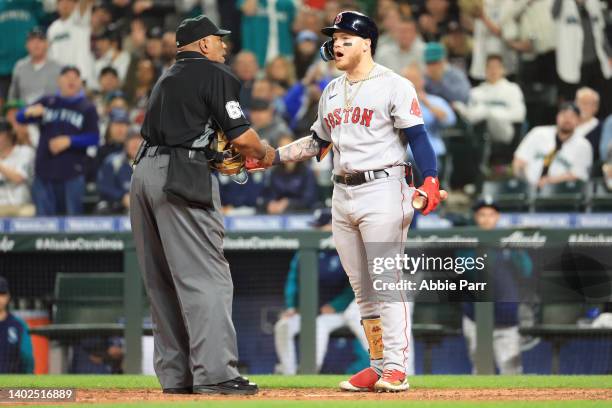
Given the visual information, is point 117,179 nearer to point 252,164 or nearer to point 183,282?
point 252,164

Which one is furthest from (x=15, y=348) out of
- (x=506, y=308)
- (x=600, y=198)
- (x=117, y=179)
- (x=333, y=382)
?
(x=600, y=198)

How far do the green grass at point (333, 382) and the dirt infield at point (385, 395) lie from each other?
1.05 feet

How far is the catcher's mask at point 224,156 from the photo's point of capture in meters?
5.22

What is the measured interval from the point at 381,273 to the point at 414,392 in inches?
27.5

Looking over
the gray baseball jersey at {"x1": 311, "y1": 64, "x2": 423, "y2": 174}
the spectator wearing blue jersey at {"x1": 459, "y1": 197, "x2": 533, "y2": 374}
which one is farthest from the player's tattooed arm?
the spectator wearing blue jersey at {"x1": 459, "y1": 197, "x2": 533, "y2": 374}

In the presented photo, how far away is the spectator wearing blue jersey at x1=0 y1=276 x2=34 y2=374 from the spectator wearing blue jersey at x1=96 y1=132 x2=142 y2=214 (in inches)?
84.2

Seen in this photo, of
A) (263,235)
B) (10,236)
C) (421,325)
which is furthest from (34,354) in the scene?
(421,325)

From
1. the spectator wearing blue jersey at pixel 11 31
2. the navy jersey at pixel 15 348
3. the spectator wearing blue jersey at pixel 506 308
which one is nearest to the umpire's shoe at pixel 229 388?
the spectator wearing blue jersey at pixel 506 308

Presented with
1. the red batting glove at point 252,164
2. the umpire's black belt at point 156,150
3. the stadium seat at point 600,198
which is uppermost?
the umpire's black belt at point 156,150

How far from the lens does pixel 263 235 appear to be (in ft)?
28.6

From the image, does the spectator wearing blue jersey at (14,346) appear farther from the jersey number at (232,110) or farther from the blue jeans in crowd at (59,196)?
the jersey number at (232,110)

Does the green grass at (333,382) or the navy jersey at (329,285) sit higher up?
the navy jersey at (329,285)

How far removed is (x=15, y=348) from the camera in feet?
28.1

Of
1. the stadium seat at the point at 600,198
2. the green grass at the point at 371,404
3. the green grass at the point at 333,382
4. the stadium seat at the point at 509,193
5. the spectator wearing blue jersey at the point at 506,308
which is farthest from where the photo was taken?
the stadium seat at the point at 509,193
